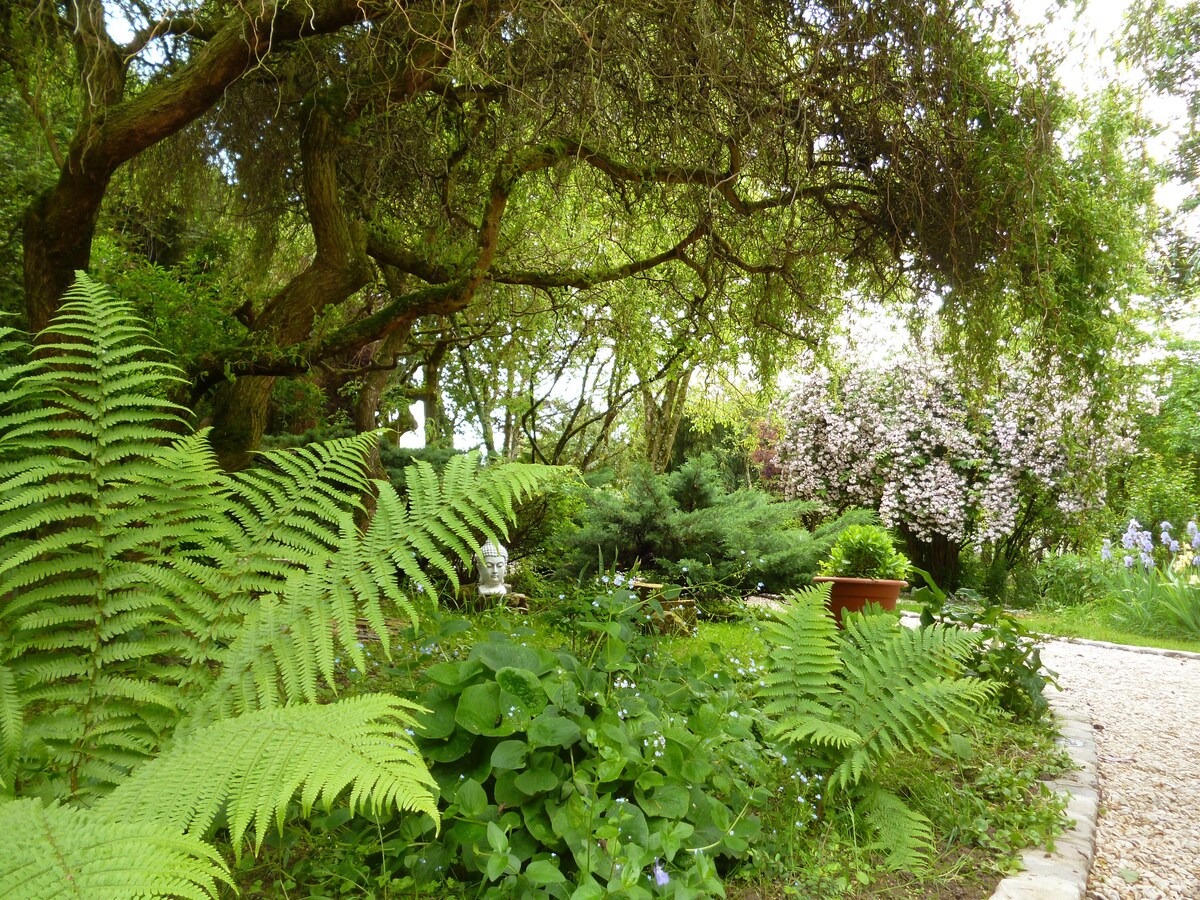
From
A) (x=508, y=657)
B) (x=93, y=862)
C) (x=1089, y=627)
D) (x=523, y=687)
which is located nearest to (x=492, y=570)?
(x=508, y=657)

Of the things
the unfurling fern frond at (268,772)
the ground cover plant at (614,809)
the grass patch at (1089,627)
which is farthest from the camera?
the grass patch at (1089,627)

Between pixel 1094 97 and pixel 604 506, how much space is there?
3.81 metres

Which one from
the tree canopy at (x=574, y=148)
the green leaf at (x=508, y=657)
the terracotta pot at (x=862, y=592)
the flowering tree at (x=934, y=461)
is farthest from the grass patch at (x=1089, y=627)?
the green leaf at (x=508, y=657)

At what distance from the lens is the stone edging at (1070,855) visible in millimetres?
1900

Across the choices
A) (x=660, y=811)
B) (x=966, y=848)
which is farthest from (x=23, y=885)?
(x=966, y=848)

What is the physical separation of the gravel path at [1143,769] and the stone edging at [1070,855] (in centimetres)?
7

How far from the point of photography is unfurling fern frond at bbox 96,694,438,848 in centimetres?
100

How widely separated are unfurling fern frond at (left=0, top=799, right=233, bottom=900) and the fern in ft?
5.05

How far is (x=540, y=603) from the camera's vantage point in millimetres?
4727

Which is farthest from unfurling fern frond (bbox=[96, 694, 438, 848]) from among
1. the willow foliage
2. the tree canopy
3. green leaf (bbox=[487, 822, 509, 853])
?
the tree canopy

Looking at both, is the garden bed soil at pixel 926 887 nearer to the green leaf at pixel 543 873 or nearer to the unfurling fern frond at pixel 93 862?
the green leaf at pixel 543 873

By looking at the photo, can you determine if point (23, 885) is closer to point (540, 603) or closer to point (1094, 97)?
point (540, 603)

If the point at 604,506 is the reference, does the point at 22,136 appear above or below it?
above

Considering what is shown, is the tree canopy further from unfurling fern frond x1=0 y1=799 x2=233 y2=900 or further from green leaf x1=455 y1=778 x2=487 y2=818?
unfurling fern frond x1=0 y1=799 x2=233 y2=900
